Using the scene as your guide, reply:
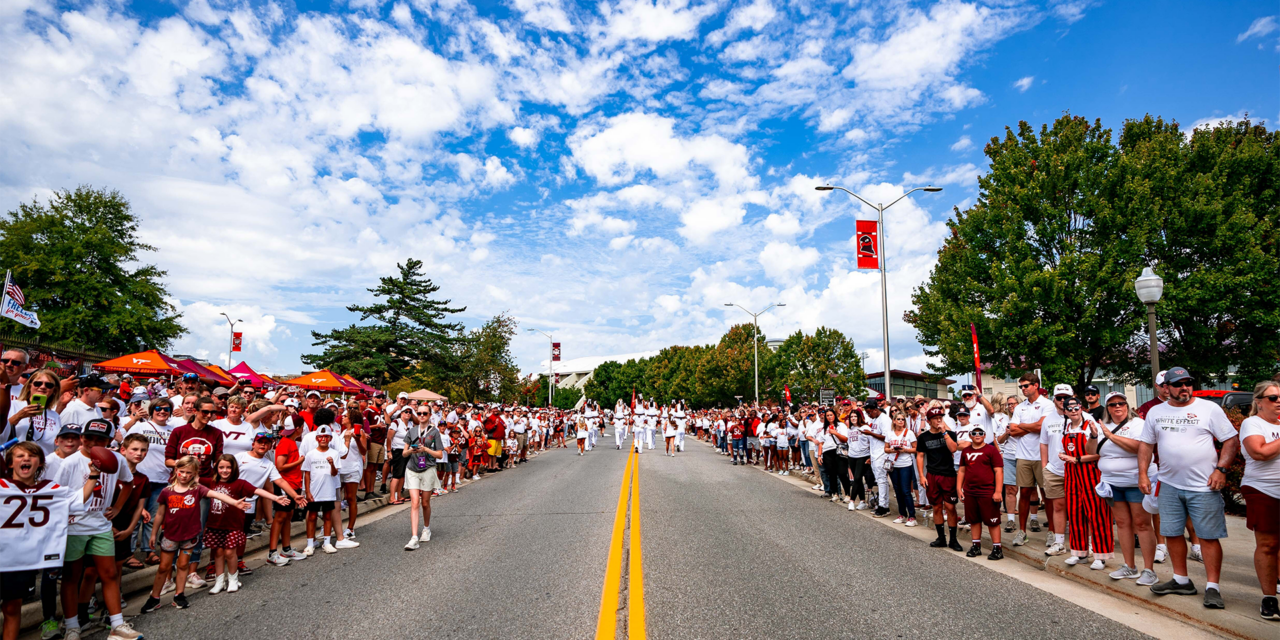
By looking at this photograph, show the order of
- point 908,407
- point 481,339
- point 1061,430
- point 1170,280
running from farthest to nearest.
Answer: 1. point 481,339
2. point 1170,280
3. point 908,407
4. point 1061,430

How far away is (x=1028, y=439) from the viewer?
26.3ft

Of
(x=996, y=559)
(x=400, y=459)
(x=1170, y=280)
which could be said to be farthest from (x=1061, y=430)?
(x=1170, y=280)

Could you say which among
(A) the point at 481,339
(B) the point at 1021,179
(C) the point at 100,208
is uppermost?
(C) the point at 100,208

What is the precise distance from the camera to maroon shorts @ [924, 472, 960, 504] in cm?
805

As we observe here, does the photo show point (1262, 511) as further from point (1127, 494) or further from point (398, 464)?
point (398, 464)

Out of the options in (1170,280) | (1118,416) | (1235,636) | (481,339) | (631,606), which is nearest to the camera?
(1235,636)

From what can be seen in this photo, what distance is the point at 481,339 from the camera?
3909 cm

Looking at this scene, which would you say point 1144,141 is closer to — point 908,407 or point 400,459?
point 908,407

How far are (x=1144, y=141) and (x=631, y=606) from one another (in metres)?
24.6

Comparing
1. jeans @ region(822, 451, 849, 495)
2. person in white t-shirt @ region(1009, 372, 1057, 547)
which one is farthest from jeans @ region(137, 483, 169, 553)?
jeans @ region(822, 451, 849, 495)

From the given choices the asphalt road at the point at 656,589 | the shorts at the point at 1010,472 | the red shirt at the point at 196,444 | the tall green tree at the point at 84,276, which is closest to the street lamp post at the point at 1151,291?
the shorts at the point at 1010,472

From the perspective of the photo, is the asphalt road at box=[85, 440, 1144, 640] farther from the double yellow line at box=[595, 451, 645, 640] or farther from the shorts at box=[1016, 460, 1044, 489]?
the shorts at box=[1016, 460, 1044, 489]

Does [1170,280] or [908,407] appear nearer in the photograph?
[908,407]

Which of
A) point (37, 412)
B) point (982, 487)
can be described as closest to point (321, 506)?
point (37, 412)
